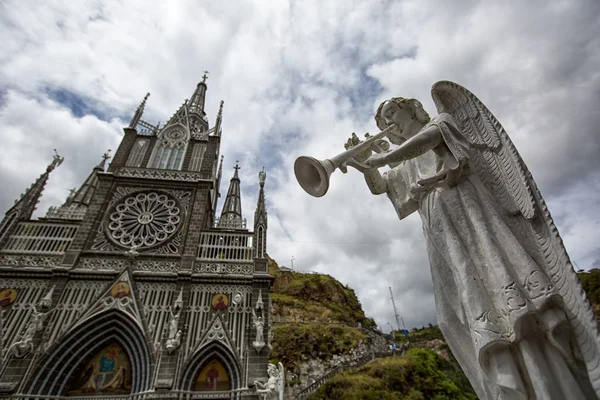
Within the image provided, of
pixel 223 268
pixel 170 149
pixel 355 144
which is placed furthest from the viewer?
pixel 170 149

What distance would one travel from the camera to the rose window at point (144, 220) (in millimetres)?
13484

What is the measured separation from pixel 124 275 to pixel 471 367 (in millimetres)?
13047

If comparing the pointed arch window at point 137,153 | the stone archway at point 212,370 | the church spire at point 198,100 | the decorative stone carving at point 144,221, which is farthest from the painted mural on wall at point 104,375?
the church spire at point 198,100

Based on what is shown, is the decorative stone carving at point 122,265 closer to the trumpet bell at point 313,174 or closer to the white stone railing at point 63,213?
the white stone railing at point 63,213

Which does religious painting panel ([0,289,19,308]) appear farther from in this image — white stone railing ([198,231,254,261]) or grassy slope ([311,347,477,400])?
grassy slope ([311,347,477,400])

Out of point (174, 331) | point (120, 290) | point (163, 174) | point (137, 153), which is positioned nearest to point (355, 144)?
point (174, 331)

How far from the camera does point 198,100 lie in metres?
23.2

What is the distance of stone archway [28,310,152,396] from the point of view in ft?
32.2

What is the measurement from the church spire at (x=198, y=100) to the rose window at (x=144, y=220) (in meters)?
8.93

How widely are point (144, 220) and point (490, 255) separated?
14951mm

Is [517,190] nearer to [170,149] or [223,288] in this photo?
[223,288]

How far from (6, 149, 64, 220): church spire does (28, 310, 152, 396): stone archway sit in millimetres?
6506

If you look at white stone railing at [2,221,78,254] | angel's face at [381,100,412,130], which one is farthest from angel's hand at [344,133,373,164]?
white stone railing at [2,221,78,254]

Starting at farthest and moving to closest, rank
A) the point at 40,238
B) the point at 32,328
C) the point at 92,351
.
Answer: the point at 40,238, the point at 92,351, the point at 32,328
